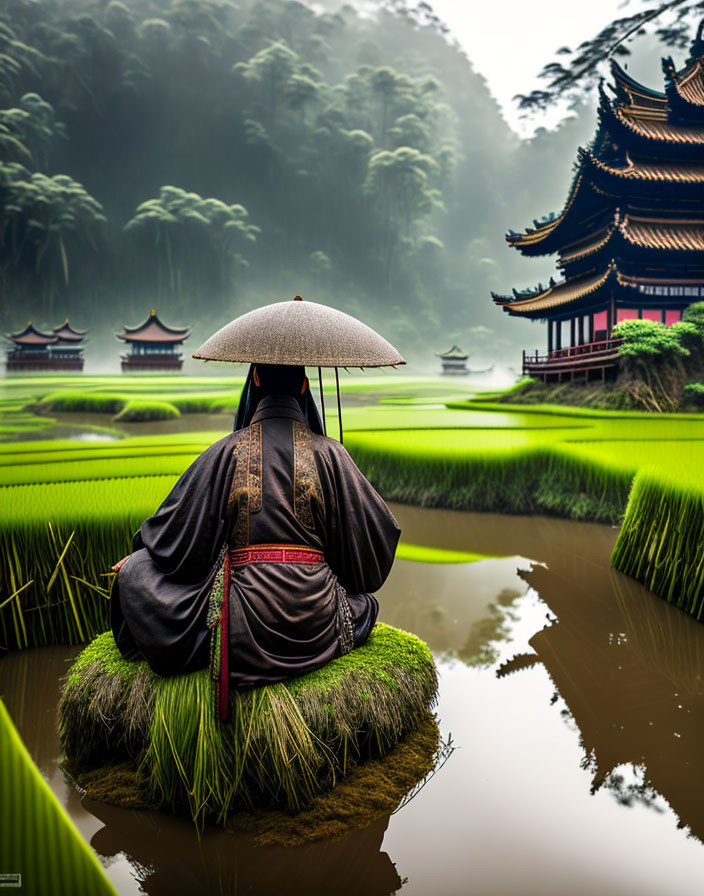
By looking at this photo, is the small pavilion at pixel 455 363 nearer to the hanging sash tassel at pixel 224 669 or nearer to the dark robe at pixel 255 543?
the dark robe at pixel 255 543

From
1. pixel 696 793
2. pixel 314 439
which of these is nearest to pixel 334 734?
pixel 314 439

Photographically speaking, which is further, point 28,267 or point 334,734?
point 28,267

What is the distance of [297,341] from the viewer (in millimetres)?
1734

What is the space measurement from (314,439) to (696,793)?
5.14ft

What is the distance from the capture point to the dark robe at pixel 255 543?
163cm

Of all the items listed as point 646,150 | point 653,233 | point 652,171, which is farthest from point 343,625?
point 646,150

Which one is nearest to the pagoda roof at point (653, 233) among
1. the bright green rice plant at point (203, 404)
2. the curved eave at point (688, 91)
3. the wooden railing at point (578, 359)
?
the wooden railing at point (578, 359)

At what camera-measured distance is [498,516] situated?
5504 mm

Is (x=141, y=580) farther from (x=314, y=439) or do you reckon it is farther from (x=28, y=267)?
(x=28, y=267)

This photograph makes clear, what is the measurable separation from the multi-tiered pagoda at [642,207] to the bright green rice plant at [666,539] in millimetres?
6712

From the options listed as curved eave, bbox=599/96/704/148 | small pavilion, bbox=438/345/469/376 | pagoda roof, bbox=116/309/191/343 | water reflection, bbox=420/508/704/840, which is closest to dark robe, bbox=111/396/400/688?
water reflection, bbox=420/508/704/840

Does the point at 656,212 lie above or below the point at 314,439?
above

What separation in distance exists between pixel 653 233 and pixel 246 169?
32.3 feet

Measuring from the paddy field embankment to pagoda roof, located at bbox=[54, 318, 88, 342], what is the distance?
3.93 feet
